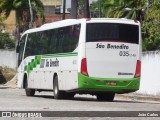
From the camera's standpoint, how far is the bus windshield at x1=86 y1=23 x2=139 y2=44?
29703 millimetres

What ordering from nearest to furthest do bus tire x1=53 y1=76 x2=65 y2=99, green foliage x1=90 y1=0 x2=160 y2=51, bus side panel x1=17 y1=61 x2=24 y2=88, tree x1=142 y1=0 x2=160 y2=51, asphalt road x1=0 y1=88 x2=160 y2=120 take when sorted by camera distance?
1. asphalt road x1=0 y1=88 x2=160 y2=120
2. bus tire x1=53 y1=76 x2=65 y2=99
3. tree x1=142 y1=0 x2=160 y2=51
4. bus side panel x1=17 y1=61 x2=24 y2=88
5. green foliage x1=90 y1=0 x2=160 y2=51

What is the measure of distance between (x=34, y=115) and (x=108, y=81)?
1330 centimetres

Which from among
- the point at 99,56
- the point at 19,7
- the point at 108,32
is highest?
the point at 108,32

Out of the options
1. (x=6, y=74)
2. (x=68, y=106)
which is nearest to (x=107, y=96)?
(x=68, y=106)

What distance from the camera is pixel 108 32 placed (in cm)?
2983

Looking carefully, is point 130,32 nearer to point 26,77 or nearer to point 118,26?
point 118,26

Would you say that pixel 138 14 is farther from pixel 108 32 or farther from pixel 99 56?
pixel 99 56

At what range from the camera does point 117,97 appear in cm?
3975

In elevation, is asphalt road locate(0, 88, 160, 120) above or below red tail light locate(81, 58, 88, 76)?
below

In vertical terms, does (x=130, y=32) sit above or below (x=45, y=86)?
above

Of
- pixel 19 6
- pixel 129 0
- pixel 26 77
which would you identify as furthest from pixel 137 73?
pixel 19 6

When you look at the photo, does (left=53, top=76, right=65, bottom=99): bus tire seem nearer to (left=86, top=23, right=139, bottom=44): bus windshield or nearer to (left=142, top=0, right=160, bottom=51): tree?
(left=86, top=23, right=139, bottom=44): bus windshield

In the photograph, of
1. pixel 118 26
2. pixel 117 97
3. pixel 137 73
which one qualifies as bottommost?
pixel 117 97

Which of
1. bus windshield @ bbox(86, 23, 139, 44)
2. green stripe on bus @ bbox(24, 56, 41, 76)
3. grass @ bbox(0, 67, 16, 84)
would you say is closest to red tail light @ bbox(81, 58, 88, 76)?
bus windshield @ bbox(86, 23, 139, 44)
